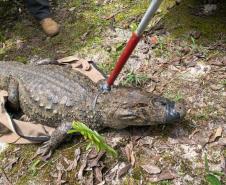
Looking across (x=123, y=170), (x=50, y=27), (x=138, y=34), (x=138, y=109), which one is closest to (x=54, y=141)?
(x=123, y=170)

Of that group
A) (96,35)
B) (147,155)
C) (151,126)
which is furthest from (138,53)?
(147,155)

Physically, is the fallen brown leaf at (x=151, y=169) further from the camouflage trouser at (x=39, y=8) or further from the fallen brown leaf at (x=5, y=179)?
the camouflage trouser at (x=39, y=8)

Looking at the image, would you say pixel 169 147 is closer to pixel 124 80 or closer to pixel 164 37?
pixel 124 80

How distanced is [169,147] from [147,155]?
26 centimetres

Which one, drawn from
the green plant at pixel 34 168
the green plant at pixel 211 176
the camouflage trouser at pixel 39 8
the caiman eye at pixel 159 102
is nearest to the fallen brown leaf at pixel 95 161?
the green plant at pixel 34 168

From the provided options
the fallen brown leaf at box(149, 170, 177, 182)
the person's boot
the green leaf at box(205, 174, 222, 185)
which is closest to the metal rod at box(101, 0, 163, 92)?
the fallen brown leaf at box(149, 170, 177, 182)

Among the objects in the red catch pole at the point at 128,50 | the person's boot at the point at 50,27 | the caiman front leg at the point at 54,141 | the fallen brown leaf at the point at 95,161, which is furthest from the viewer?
the person's boot at the point at 50,27

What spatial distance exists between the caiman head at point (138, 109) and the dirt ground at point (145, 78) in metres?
0.25

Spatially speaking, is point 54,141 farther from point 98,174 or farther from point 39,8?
point 39,8

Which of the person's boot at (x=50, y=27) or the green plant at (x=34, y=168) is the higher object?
the person's boot at (x=50, y=27)

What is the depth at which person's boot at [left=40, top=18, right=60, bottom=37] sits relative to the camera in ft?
20.4

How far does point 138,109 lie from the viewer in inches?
173

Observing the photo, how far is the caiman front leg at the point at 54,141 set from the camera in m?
4.55

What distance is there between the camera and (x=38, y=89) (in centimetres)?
484
